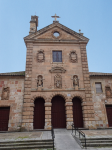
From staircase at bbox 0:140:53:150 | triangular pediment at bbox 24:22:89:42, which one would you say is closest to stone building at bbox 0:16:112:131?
triangular pediment at bbox 24:22:89:42

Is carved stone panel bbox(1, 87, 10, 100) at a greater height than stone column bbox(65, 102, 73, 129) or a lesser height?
greater

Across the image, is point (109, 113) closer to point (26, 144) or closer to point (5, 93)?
point (26, 144)

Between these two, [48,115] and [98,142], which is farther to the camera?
Answer: [48,115]

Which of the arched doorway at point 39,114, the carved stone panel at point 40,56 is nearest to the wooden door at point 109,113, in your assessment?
the arched doorway at point 39,114

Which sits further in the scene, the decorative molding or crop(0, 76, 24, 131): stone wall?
the decorative molding

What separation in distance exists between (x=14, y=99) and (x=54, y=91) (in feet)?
16.1

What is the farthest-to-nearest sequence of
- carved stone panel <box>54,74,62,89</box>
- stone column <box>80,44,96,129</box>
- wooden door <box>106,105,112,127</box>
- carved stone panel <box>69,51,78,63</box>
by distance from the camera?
1. carved stone panel <box>69,51,78,63</box>
2. carved stone panel <box>54,74,62,89</box>
3. wooden door <box>106,105,112,127</box>
4. stone column <box>80,44,96,129</box>

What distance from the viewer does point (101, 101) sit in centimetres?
1531

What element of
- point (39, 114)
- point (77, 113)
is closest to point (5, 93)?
point (39, 114)

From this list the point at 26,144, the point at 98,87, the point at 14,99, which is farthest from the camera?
the point at 98,87

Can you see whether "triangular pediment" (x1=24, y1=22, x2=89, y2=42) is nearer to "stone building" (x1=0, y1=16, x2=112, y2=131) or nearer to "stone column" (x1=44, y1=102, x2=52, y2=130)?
"stone building" (x1=0, y1=16, x2=112, y2=131)

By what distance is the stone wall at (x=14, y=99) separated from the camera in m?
13.9

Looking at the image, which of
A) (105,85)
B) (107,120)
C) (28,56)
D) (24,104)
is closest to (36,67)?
(28,56)

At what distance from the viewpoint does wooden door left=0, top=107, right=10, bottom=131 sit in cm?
1396
